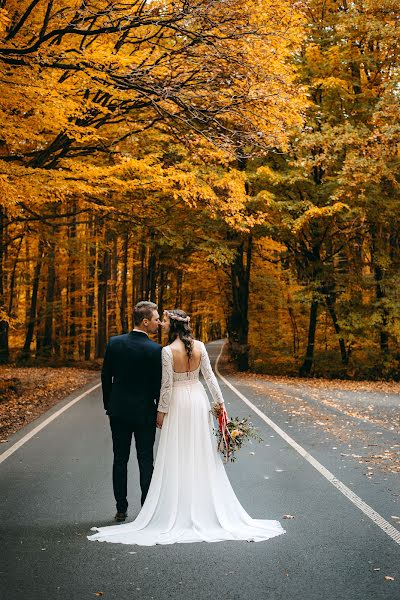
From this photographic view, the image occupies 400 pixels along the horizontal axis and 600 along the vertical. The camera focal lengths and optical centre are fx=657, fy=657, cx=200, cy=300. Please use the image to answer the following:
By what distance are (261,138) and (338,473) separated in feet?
18.2

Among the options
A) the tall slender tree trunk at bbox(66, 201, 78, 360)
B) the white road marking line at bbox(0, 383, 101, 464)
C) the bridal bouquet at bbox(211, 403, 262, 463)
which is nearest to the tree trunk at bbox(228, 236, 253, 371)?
the tall slender tree trunk at bbox(66, 201, 78, 360)

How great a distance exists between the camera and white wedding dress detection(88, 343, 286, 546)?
5.61 metres

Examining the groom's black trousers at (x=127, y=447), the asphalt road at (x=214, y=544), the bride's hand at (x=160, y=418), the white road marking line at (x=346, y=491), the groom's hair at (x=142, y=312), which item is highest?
the groom's hair at (x=142, y=312)

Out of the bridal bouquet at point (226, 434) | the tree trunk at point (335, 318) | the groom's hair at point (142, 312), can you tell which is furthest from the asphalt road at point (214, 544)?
the tree trunk at point (335, 318)

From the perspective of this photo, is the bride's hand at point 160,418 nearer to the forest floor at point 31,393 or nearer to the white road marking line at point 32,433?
the white road marking line at point 32,433

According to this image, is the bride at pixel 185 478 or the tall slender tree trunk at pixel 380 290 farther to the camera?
the tall slender tree trunk at pixel 380 290

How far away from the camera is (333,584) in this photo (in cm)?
447

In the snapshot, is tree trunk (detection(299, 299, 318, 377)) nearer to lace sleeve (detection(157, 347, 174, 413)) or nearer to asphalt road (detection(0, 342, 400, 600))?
asphalt road (detection(0, 342, 400, 600))

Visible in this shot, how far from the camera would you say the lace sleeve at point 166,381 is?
20.2 ft

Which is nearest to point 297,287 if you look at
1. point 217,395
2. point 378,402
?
point 378,402

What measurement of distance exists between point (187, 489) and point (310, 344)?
23.4m

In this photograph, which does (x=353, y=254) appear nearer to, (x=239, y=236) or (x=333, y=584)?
(x=239, y=236)

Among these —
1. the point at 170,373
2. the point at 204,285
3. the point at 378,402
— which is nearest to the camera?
the point at 170,373

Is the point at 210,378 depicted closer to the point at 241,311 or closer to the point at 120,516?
the point at 120,516
